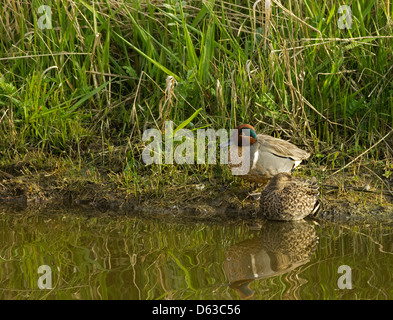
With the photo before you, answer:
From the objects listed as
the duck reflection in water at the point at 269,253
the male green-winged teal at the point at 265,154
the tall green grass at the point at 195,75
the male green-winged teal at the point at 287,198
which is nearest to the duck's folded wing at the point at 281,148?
the male green-winged teal at the point at 265,154

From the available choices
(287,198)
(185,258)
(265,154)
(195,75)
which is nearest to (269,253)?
(185,258)

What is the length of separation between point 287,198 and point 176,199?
0.88 m

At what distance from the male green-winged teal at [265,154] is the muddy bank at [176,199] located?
0.20 m

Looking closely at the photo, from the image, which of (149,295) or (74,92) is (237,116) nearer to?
(74,92)

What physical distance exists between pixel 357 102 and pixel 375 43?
0.56 meters

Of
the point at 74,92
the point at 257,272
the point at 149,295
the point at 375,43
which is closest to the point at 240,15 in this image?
the point at 375,43

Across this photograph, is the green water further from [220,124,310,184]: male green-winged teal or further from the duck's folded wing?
the duck's folded wing

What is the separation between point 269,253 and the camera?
4.28 meters

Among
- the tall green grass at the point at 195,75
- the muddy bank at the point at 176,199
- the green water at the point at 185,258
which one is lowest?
the green water at the point at 185,258

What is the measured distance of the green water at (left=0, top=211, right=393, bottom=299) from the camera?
3654 mm

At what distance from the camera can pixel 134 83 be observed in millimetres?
6070

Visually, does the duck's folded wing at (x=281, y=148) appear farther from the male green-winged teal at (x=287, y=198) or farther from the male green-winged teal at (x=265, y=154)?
the male green-winged teal at (x=287, y=198)

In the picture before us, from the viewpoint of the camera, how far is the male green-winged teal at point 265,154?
5109mm

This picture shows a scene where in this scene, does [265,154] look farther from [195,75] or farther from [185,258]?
[185,258]
